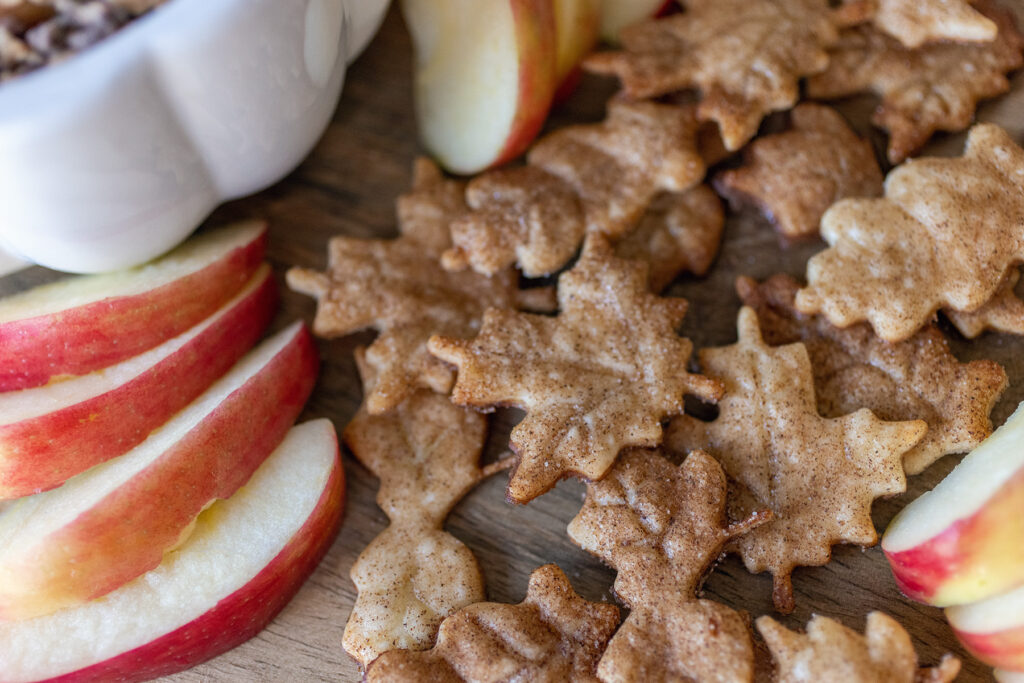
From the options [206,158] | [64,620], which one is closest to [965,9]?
[206,158]

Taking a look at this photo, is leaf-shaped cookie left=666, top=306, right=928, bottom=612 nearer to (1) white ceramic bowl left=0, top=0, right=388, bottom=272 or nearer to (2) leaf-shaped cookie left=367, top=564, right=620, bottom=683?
(2) leaf-shaped cookie left=367, top=564, right=620, bottom=683

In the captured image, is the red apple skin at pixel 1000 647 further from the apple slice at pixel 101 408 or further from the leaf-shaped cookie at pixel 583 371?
the apple slice at pixel 101 408

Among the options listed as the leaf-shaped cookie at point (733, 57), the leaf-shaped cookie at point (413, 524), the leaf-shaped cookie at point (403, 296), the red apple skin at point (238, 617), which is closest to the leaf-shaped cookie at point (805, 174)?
the leaf-shaped cookie at point (733, 57)

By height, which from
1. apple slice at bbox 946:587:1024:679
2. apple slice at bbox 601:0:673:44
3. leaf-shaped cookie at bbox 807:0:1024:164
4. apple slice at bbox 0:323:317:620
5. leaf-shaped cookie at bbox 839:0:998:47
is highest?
leaf-shaped cookie at bbox 839:0:998:47

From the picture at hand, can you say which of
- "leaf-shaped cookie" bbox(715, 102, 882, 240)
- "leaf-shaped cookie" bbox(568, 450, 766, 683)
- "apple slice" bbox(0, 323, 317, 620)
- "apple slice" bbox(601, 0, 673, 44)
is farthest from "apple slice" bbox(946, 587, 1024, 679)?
"apple slice" bbox(601, 0, 673, 44)

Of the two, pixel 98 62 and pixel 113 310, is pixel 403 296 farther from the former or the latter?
pixel 98 62

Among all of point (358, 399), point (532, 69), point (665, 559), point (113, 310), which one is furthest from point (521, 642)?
point (532, 69)

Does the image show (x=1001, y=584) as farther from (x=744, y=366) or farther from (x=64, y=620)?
(x=64, y=620)

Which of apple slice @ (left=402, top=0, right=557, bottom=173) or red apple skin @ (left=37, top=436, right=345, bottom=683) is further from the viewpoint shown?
apple slice @ (left=402, top=0, right=557, bottom=173)
